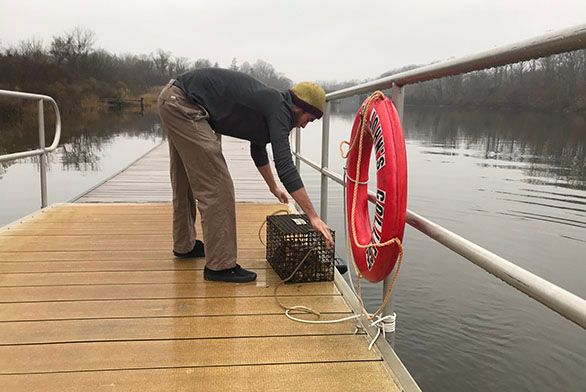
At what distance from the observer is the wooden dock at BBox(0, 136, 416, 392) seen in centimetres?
155

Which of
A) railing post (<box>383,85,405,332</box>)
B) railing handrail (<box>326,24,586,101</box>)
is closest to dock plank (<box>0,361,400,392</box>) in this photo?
railing post (<box>383,85,405,332</box>)

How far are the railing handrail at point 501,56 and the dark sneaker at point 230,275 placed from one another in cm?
102

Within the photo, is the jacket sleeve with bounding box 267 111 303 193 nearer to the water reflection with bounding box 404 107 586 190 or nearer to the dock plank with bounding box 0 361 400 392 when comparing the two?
the dock plank with bounding box 0 361 400 392

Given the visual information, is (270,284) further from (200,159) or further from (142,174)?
(142,174)

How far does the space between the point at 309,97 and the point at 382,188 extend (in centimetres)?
74

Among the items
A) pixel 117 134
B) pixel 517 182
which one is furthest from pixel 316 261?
pixel 117 134

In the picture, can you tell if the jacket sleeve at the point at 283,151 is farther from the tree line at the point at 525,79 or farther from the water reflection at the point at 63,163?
the water reflection at the point at 63,163

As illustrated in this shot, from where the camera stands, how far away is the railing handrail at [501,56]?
0.92m

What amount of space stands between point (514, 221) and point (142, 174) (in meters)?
4.99

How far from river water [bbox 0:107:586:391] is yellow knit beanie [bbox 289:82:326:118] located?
0.37 m

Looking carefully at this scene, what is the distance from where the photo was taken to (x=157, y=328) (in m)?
1.89

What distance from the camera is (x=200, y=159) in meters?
2.26

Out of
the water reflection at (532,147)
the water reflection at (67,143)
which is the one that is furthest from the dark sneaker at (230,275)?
the water reflection at (67,143)

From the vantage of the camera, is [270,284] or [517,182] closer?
[270,284]
